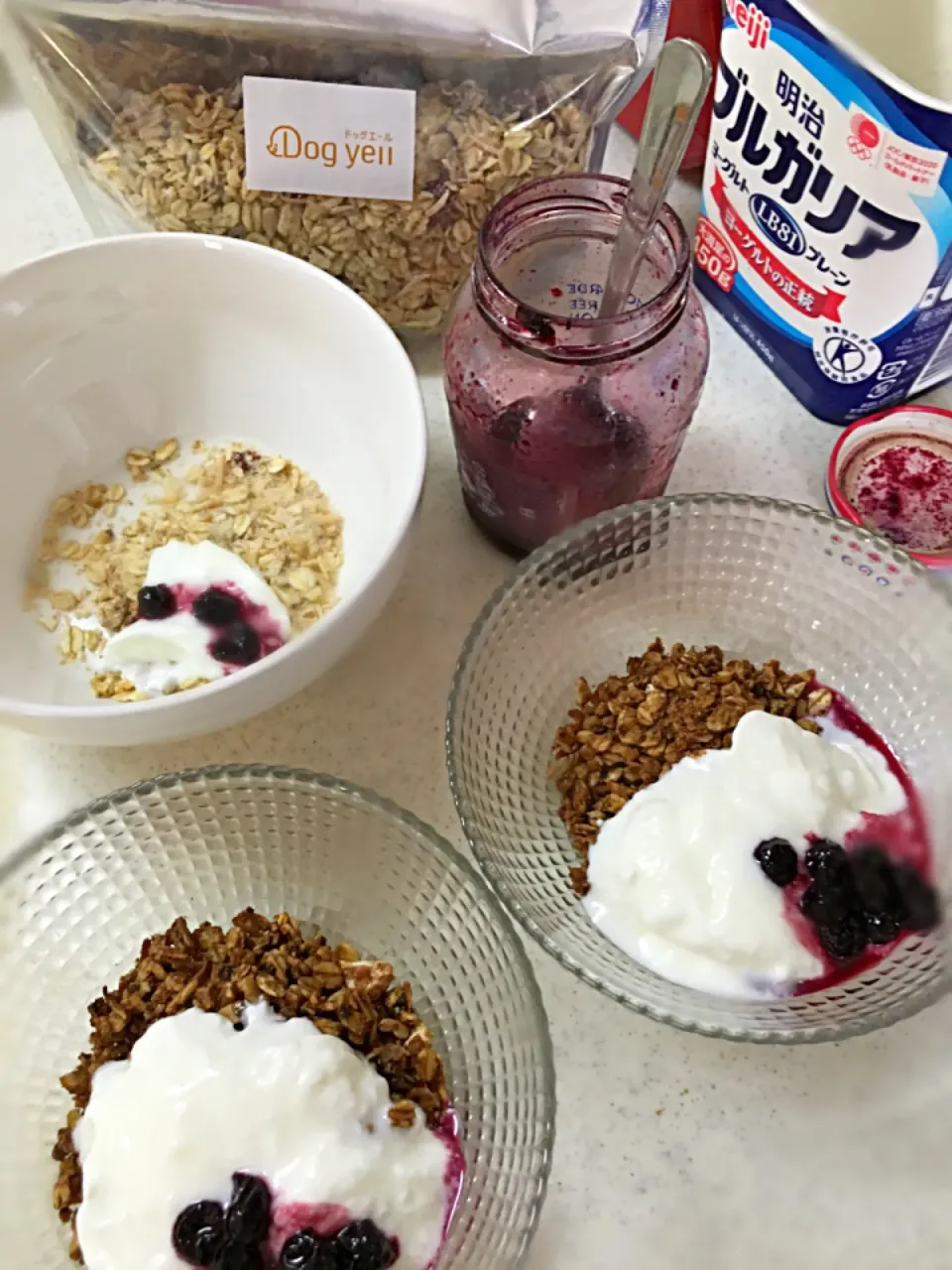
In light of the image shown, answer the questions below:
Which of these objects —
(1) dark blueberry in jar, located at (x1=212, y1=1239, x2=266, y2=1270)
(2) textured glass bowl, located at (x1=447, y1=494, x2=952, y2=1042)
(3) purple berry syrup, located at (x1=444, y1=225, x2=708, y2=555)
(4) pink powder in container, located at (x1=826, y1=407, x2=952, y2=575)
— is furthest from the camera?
→ (4) pink powder in container, located at (x1=826, y1=407, x2=952, y2=575)

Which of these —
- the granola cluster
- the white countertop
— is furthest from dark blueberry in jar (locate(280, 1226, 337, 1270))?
the granola cluster

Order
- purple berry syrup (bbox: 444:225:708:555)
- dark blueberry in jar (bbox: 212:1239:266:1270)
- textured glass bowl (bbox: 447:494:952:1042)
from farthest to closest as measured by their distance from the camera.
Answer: purple berry syrup (bbox: 444:225:708:555) < textured glass bowl (bbox: 447:494:952:1042) < dark blueberry in jar (bbox: 212:1239:266:1270)

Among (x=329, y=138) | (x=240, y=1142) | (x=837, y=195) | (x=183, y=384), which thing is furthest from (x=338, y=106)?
(x=240, y=1142)

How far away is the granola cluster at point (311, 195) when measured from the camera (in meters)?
0.77

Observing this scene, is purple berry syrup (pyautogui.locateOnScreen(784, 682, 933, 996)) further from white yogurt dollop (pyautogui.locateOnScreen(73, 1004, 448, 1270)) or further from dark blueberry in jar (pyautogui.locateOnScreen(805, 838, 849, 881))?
white yogurt dollop (pyautogui.locateOnScreen(73, 1004, 448, 1270))

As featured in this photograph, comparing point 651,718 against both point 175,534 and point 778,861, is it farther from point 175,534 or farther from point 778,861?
point 175,534

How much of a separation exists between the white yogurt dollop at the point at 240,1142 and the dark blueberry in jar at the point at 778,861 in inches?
9.4

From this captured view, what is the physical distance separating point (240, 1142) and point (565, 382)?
49 centimetres

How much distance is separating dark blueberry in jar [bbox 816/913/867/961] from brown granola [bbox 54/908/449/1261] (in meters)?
0.23

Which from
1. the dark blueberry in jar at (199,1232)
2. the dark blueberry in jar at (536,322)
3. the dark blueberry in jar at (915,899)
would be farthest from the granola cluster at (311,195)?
the dark blueberry in jar at (199,1232)

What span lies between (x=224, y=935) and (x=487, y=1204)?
21cm

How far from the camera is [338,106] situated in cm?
77

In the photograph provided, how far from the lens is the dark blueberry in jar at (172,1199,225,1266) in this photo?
52 cm

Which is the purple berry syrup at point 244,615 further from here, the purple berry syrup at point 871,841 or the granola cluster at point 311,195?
the purple berry syrup at point 871,841
